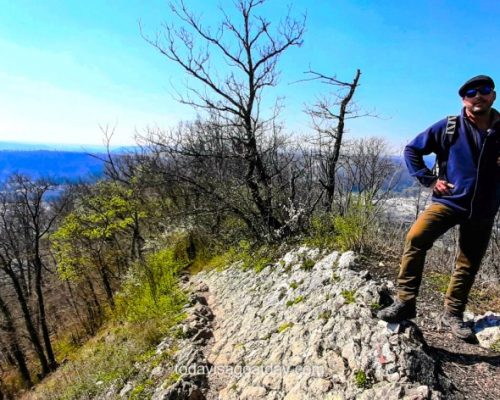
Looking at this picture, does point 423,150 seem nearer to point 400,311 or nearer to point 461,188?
point 461,188

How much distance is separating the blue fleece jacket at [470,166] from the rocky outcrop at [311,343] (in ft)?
4.01

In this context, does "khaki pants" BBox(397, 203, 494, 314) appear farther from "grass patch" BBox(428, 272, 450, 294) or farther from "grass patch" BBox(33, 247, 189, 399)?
"grass patch" BBox(33, 247, 189, 399)

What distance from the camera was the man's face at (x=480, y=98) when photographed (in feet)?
9.08

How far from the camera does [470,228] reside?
10.2 feet

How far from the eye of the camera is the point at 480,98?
2791 millimetres

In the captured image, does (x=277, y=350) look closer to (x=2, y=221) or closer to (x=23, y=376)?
(x=23, y=376)

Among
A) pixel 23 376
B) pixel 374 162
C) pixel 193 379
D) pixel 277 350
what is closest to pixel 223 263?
pixel 193 379

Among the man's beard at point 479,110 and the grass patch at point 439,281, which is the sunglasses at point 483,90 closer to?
the man's beard at point 479,110

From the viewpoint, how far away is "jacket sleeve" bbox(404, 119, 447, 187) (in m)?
3.06

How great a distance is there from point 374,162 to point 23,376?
24.1 meters

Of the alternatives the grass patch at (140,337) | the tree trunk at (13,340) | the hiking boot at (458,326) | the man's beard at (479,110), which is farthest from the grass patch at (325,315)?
the tree trunk at (13,340)

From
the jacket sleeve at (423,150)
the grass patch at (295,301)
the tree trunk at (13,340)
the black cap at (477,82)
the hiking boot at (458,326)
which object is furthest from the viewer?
the tree trunk at (13,340)

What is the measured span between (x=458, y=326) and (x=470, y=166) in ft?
5.40

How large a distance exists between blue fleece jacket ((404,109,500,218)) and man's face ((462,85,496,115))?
13cm
